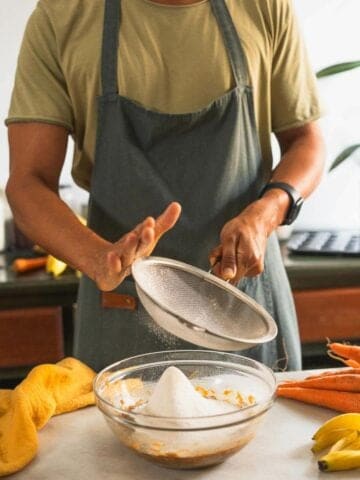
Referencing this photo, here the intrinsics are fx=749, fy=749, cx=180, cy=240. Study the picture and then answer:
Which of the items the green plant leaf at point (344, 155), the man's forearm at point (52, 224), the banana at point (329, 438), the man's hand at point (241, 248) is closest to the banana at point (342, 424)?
the banana at point (329, 438)

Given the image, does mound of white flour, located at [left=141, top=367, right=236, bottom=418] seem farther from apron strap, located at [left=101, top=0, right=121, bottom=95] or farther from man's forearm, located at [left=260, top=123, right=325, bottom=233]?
apron strap, located at [left=101, top=0, right=121, bottom=95]

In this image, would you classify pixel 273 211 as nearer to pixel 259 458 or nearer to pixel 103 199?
pixel 103 199

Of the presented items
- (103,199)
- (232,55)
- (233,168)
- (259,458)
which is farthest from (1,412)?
(232,55)

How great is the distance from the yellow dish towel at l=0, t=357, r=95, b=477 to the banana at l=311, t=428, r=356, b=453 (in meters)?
0.31

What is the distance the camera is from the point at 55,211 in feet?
3.95

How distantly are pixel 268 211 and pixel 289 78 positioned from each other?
30 centimetres

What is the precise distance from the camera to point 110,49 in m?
1.27

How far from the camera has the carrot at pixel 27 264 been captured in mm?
1993

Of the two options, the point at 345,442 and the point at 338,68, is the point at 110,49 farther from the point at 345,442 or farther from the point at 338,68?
the point at 338,68

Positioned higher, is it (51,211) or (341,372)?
(51,211)

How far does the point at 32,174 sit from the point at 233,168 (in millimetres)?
348

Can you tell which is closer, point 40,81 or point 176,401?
point 176,401

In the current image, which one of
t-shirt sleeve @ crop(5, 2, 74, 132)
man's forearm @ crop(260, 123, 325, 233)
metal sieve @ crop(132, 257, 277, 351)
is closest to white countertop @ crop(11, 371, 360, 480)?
metal sieve @ crop(132, 257, 277, 351)

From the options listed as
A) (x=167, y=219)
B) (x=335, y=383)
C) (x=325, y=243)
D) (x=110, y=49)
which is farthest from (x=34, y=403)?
(x=325, y=243)
